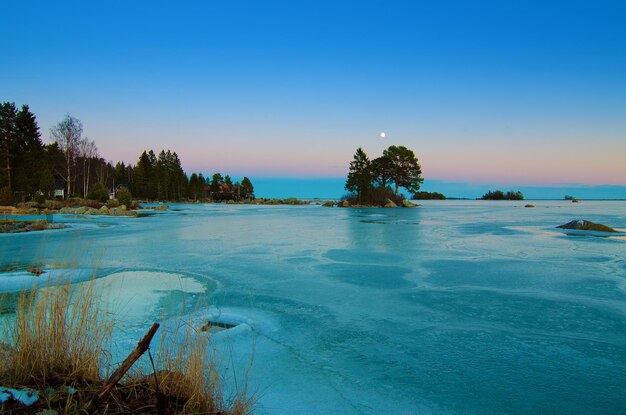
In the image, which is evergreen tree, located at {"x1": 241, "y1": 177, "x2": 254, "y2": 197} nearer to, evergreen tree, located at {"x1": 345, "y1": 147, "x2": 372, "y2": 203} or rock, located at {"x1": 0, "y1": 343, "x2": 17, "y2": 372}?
evergreen tree, located at {"x1": 345, "y1": 147, "x2": 372, "y2": 203}

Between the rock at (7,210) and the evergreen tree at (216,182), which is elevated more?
the evergreen tree at (216,182)

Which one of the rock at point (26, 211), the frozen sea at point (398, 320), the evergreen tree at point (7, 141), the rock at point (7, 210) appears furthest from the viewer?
the evergreen tree at point (7, 141)

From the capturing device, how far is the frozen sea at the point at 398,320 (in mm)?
3254

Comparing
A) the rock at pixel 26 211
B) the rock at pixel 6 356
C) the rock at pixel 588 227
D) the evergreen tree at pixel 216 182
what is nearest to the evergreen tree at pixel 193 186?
the evergreen tree at pixel 216 182

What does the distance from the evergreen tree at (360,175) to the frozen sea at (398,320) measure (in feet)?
143

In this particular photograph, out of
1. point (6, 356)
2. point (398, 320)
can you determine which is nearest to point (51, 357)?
point (6, 356)

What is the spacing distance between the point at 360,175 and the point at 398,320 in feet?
165

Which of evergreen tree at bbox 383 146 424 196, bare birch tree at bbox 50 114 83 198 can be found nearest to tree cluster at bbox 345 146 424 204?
evergreen tree at bbox 383 146 424 196

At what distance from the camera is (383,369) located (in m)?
3.72

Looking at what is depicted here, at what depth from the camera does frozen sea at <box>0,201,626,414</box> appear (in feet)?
10.7

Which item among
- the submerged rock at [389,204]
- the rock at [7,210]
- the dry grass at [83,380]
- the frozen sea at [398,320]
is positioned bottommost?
the frozen sea at [398,320]

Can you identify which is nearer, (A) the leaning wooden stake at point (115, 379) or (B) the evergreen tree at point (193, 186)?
(A) the leaning wooden stake at point (115, 379)

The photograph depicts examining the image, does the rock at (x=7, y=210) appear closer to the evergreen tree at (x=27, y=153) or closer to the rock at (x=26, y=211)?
the rock at (x=26, y=211)

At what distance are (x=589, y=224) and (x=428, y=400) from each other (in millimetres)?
19352
